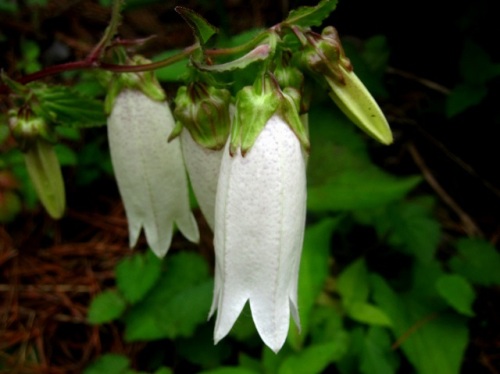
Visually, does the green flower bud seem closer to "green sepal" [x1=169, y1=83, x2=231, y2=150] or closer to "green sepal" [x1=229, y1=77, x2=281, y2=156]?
"green sepal" [x1=169, y1=83, x2=231, y2=150]

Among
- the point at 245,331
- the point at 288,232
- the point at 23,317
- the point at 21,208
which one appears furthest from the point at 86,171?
the point at 288,232

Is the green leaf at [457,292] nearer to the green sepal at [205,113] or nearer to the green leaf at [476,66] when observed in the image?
the green leaf at [476,66]

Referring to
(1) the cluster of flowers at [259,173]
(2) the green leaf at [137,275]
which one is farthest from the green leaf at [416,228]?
(1) the cluster of flowers at [259,173]

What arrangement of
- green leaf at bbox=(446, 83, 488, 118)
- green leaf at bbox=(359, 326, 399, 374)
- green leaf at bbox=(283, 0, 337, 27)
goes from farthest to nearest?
1. green leaf at bbox=(446, 83, 488, 118)
2. green leaf at bbox=(359, 326, 399, 374)
3. green leaf at bbox=(283, 0, 337, 27)

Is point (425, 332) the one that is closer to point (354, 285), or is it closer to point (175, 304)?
point (354, 285)

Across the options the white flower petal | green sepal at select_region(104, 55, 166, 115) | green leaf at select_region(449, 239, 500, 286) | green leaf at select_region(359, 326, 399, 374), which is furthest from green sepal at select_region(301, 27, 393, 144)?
green leaf at select_region(449, 239, 500, 286)

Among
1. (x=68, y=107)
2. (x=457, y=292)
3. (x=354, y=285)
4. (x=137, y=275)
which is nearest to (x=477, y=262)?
(x=457, y=292)
